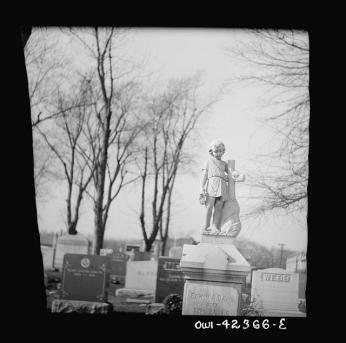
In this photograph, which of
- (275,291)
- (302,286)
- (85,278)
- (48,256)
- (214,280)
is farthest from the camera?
(48,256)

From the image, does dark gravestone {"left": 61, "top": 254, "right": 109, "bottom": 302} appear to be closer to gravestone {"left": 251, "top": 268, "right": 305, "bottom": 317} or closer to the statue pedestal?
the statue pedestal

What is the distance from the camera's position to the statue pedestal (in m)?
5.69

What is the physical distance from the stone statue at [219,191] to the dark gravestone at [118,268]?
2.45 meters

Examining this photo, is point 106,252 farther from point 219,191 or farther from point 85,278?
point 219,191

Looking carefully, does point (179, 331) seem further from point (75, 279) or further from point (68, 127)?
point (68, 127)

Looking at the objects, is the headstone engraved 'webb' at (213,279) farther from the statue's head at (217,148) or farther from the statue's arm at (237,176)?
the statue's head at (217,148)

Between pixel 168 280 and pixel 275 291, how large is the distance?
169 cm

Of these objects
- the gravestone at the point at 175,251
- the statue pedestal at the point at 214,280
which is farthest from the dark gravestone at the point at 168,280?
the statue pedestal at the point at 214,280

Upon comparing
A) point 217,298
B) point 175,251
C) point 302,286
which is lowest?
point 217,298

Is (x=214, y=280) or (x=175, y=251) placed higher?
(x=175, y=251)

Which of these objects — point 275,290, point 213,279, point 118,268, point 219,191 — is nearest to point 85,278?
point 118,268

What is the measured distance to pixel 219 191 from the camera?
6.38m

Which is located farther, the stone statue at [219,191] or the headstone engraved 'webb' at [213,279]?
the stone statue at [219,191]

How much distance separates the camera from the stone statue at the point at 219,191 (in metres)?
6.33
